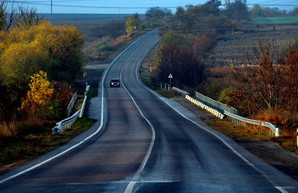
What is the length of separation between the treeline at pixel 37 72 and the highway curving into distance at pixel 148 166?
5.42 m

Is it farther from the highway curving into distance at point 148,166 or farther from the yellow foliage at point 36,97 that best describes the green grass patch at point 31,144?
the yellow foliage at point 36,97

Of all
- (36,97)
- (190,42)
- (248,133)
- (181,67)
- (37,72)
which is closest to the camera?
(248,133)

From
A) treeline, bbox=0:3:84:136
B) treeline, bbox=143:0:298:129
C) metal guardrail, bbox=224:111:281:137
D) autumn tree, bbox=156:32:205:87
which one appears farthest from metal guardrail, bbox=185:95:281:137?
autumn tree, bbox=156:32:205:87

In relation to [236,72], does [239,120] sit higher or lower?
lower

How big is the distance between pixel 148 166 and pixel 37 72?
3562 centimetres

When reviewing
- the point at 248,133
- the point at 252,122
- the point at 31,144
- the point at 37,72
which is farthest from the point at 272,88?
the point at 37,72

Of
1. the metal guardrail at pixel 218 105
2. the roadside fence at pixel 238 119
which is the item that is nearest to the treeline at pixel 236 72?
the metal guardrail at pixel 218 105

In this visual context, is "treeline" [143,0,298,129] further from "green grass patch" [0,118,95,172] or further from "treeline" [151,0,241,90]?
"green grass patch" [0,118,95,172]

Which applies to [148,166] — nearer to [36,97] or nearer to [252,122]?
[252,122]

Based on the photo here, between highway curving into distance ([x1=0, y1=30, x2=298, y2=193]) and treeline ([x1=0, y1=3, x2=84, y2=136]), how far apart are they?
5.42 m

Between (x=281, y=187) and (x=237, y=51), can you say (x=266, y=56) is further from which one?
(x=237, y=51)

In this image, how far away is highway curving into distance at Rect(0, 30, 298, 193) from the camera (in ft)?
A: 34.8

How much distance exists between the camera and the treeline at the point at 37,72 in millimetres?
Answer: 32812

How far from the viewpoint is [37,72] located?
47.1m
